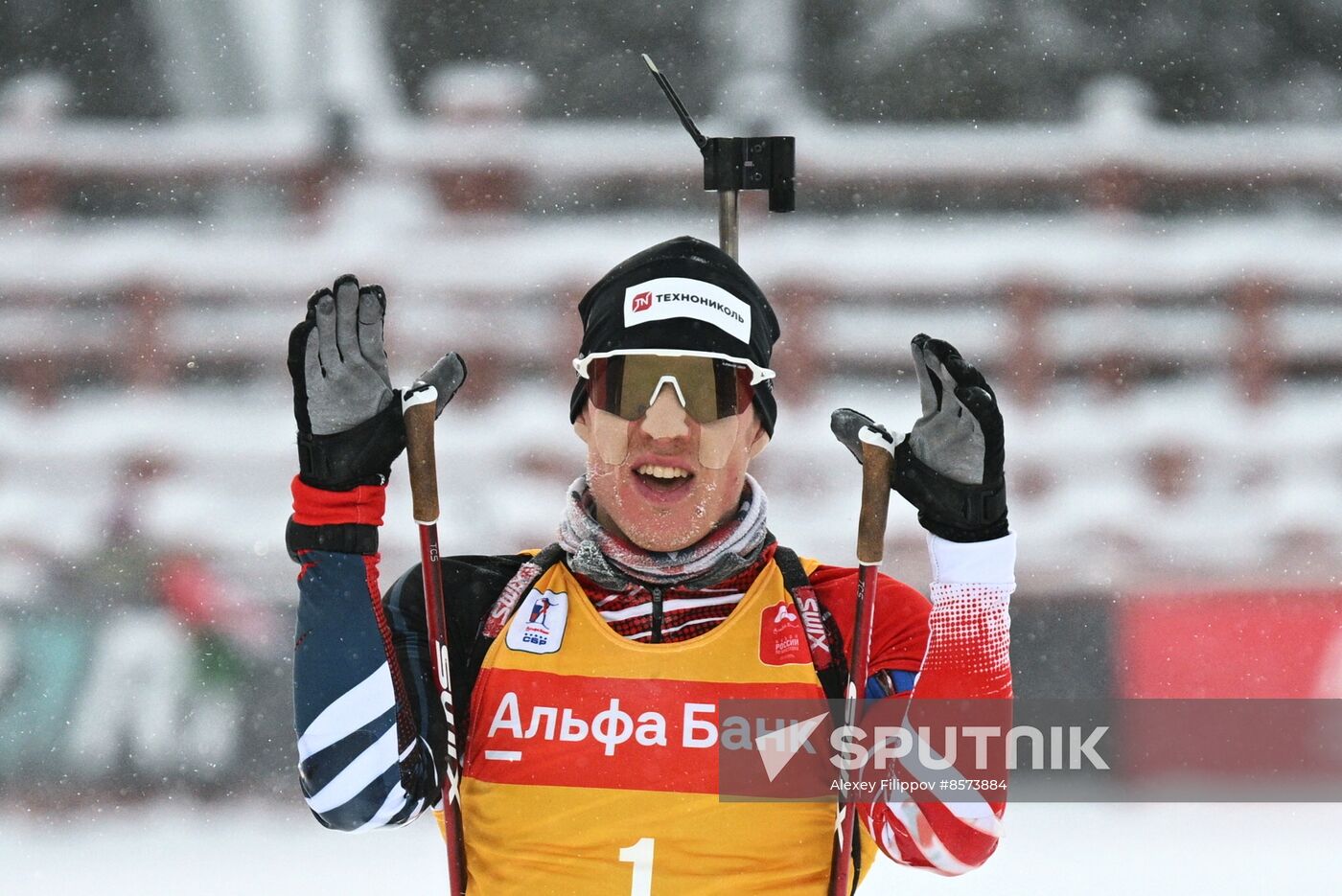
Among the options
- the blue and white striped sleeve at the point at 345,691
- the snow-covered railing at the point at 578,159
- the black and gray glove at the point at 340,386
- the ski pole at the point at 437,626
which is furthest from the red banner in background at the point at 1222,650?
the black and gray glove at the point at 340,386

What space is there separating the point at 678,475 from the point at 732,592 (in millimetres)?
190

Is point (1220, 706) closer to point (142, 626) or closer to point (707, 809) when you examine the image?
point (707, 809)

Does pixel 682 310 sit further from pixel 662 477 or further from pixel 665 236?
pixel 665 236

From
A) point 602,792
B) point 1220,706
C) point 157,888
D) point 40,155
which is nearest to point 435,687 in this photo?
point 602,792

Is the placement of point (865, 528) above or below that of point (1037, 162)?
below

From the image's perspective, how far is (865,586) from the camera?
70.4 inches

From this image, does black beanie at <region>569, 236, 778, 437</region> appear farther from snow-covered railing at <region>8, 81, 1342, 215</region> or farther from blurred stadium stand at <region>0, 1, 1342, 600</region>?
snow-covered railing at <region>8, 81, 1342, 215</region>

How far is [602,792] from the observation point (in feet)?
6.01

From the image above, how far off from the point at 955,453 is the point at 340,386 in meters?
0.73

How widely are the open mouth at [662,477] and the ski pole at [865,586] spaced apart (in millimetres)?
240

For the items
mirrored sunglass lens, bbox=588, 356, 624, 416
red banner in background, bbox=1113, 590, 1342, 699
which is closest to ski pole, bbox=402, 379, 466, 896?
mirrored sunglass lens, bbox=588, 356, 624, 416

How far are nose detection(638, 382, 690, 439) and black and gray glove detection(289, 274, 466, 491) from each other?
35 centimetres

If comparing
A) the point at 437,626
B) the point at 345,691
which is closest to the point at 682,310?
the point at 437,626

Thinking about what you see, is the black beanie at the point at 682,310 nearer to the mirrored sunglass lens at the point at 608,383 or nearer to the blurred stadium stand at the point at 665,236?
the mirrored sunglass lens at the point at 608,383
